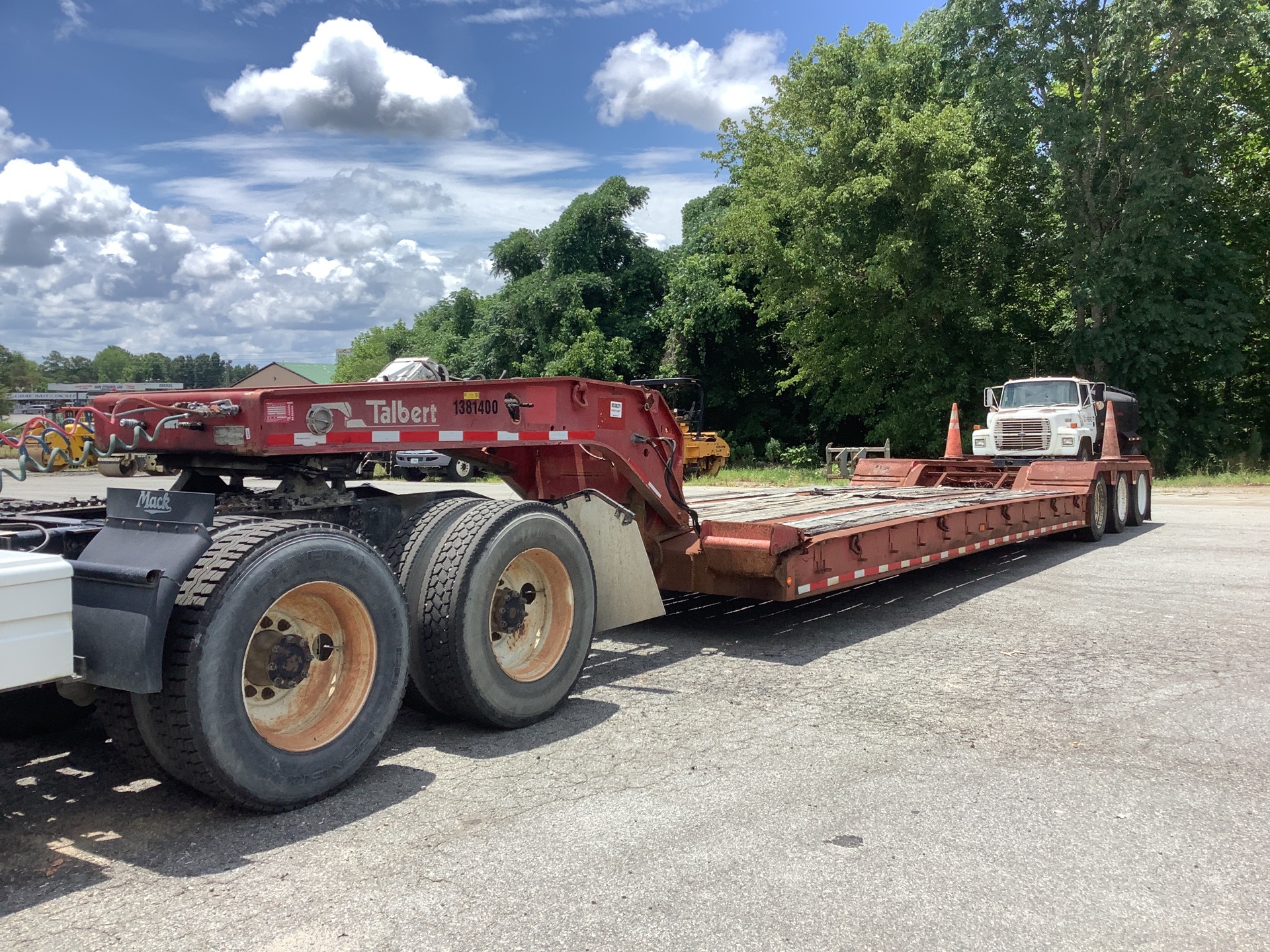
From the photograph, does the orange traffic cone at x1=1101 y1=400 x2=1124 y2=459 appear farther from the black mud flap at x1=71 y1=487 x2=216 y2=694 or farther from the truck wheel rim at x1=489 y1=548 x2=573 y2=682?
the black mud flap at x1=71 y1=487 x2=216 y2=694

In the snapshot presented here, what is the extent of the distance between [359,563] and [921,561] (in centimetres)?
545

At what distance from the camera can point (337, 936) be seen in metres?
3.03

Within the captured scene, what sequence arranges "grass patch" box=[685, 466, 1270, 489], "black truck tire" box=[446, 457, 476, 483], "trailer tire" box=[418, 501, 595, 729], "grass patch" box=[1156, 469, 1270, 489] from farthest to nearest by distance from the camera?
1. "grass patch" box=[685, 466, 1270, 489]
2. "grass patch" box=[1156, 469, 1270, 489]
3. "black truck tire" box=[446, 457, 476, 483]
4. "trailer tire" box=[418, 501, 595, 729]

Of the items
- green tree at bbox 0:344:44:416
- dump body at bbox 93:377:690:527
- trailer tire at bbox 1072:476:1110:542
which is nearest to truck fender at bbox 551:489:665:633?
dump body at bbox 93:377:690:527

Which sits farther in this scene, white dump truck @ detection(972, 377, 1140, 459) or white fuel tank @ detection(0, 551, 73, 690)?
white dump truck @ detection(972, 377, 1140, 459)

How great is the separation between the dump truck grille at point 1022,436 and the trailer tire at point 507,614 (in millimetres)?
12335

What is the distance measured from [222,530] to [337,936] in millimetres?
1714

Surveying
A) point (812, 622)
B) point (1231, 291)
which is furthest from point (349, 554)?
point (1231, 291)

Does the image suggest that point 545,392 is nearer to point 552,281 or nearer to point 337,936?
point 337,936

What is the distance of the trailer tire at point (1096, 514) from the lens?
41.7ft

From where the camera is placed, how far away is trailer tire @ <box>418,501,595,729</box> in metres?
4.83

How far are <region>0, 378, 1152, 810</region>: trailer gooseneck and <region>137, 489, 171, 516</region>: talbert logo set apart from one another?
11mm

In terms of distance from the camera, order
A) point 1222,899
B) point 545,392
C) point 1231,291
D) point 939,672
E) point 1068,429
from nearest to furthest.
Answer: point 1222,899, point 545,392, point 939,672, point 1068,429, point 1231,291

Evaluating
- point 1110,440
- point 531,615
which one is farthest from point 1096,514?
point 531,615
